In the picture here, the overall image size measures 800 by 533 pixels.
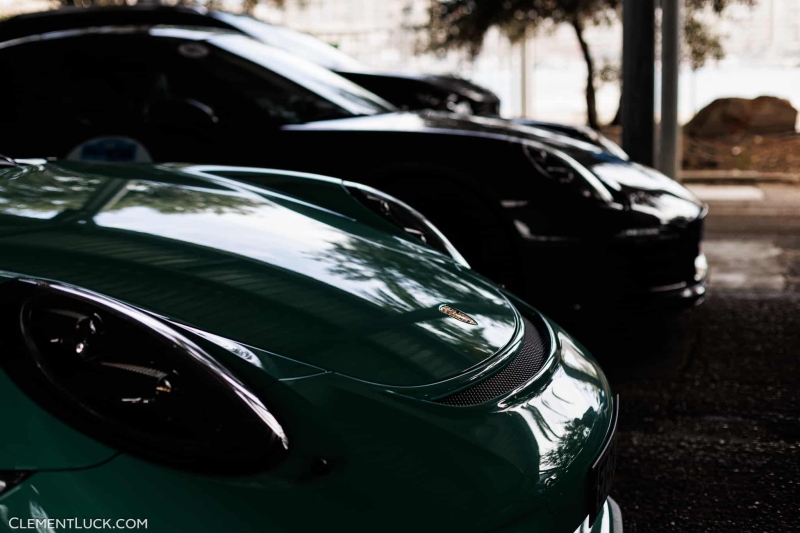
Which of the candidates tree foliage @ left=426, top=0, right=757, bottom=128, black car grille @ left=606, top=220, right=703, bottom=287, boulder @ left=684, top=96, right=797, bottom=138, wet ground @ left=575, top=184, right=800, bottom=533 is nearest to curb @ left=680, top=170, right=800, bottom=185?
boulder @ left=684, top=96, right=797, bottom=138

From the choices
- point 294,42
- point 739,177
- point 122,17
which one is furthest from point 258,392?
point 739,177

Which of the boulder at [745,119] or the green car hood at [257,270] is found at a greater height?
the green car hood at [257,270]

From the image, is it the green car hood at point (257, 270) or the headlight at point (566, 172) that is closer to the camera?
the green car hood at point (257, 270)

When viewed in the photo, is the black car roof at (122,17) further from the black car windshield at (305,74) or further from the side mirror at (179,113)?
the side mirror at (179,113)

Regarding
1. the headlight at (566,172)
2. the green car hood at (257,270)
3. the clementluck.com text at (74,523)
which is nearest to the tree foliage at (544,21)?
the headlight at (566,172)

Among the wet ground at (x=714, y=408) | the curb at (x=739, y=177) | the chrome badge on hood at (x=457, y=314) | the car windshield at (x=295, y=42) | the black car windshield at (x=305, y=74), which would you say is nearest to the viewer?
the chrome badge on hood at (x=457, y=314)

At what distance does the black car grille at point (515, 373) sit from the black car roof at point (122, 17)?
245 inches

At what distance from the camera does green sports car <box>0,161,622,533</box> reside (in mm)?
1309

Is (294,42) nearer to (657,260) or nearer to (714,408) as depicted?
(657,260)

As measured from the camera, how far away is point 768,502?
2674 mm

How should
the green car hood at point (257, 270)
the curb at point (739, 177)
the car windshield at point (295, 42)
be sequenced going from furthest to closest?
1. the curb at point (739, 177)
2. the car windshield at point (295, 42)
3. the green car hood at point (257, 270)

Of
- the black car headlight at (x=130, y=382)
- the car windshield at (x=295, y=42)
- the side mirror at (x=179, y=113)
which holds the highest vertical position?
the car windshield at (x=295, y=42)

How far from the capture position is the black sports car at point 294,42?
7312 mm

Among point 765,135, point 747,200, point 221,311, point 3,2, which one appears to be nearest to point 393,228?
point 221,311
